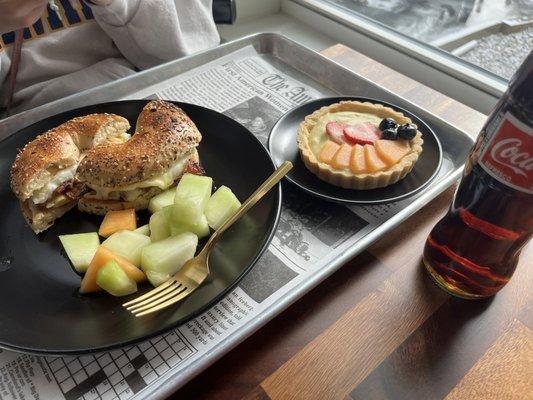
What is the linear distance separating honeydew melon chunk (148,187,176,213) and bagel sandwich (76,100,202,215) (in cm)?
1

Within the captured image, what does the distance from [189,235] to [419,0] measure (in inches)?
56.2

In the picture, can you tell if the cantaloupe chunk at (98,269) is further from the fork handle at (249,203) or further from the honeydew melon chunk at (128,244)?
the fork handle at (249,203)

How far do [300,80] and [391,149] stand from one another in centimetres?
47

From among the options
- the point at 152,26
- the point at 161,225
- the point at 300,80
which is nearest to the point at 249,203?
the point at 161,225

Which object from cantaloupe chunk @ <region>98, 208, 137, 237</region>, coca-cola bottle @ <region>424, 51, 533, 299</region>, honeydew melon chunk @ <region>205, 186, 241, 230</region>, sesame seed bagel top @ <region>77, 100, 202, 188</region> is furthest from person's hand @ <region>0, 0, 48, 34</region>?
coca-cola bottle @ <region>424, 51, 533, 299</region>

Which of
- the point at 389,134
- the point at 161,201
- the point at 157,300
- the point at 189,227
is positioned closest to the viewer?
the point at 157,300

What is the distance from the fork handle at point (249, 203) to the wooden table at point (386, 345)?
17 cm

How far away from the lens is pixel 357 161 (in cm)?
92

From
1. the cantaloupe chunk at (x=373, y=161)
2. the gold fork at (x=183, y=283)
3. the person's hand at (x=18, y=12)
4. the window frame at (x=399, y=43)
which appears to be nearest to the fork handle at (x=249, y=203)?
the gold fork at (x=183, y=283)

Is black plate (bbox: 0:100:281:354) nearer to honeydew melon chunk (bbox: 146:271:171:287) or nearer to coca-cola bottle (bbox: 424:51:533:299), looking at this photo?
honeydew melon chunk (bbox: 146:271:171:287)

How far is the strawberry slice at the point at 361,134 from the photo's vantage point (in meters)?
0.99

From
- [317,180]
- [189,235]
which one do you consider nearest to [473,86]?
[317,180]

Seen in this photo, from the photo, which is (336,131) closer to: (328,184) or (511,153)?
(328,184)

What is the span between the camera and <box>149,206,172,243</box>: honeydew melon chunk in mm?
787
